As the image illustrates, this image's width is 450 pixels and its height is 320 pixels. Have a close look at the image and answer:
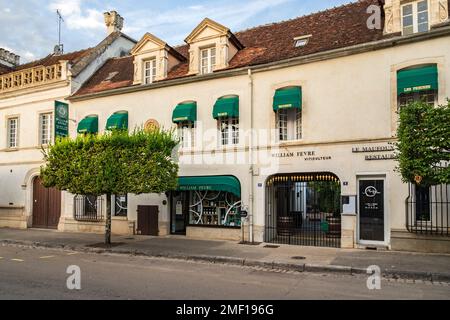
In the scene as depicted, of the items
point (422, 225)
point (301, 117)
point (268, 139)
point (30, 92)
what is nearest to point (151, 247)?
point (268, 139)

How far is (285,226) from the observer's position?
15.3 metres

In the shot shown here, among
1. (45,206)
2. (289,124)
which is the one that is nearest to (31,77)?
(45,206)

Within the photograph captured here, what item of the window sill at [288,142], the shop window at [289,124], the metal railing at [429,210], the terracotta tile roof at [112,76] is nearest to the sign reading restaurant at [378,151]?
the metal railing at [429,210]

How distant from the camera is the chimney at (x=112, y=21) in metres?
22.1

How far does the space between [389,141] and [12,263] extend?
38.7 ft

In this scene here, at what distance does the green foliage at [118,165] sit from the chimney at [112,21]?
10.7 metres

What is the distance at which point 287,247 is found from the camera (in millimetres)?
13289

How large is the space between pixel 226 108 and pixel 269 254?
5.81 metres

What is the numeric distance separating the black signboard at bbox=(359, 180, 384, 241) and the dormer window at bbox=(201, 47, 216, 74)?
763 cm

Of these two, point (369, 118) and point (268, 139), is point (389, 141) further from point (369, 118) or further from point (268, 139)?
point (268, 139)

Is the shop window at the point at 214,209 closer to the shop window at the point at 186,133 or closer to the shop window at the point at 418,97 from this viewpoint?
the shop window at the point at 186,133

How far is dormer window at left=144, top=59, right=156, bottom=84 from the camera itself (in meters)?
17.6

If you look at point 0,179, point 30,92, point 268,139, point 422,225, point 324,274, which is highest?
point 30,92

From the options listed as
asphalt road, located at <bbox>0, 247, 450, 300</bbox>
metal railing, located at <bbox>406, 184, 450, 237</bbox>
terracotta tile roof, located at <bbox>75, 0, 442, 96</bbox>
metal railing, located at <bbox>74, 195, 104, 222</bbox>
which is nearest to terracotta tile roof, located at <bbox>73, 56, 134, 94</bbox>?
terracotta tile roof, located at <bbox>75, 0, 442, 96</bbox>
